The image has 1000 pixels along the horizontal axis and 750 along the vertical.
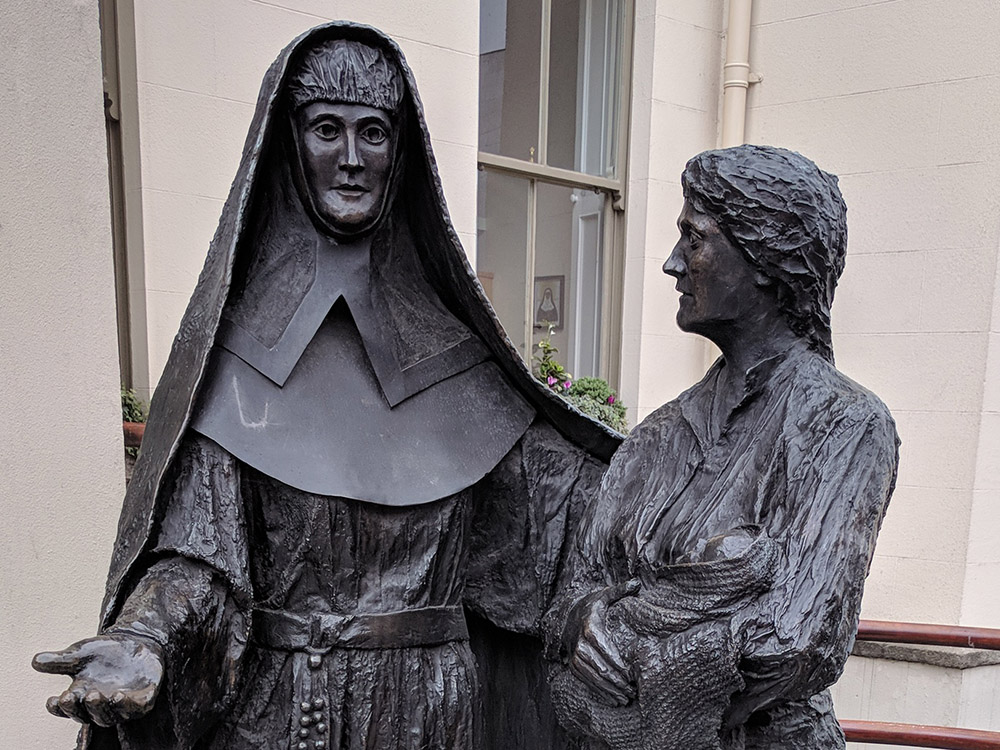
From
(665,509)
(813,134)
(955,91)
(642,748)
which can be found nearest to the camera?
(642,748)

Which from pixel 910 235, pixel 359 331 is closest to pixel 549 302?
pixel 910 235

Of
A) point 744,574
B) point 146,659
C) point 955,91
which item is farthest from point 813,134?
point 146,659

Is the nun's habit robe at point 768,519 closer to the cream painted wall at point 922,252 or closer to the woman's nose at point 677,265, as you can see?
the woman's nose at point 677,265

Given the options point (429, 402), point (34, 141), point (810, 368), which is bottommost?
point (429, 402)

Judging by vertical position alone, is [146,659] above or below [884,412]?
below

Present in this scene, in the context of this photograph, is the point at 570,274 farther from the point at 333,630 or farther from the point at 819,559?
the point at 819,559

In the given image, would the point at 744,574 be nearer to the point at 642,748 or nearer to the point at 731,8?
the point at 642,748

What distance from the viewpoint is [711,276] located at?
1176 millimetres

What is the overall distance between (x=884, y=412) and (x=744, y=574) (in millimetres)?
321

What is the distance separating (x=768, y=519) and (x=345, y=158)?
3.05 feet

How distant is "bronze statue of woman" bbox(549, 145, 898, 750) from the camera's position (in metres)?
1.03

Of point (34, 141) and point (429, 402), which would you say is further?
point (34, 141)

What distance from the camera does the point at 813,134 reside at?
4504mm

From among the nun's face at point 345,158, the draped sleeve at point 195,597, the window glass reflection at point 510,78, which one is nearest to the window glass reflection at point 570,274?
the window glass reflection at point 510,78
